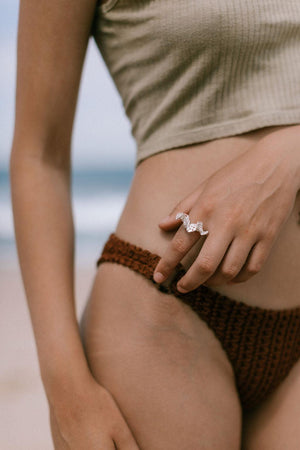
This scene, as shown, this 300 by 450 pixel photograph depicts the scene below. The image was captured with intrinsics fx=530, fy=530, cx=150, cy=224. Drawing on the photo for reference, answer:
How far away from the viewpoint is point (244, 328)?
0.77 m

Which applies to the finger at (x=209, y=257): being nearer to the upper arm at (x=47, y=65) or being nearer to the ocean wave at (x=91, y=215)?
the upper arm at (x=47, y=65)

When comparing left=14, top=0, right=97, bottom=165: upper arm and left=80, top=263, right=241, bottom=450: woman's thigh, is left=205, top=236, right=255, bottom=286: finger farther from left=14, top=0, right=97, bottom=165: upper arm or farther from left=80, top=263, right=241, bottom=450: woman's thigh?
left=14, top=0, right=97, bottom=165: upper arm

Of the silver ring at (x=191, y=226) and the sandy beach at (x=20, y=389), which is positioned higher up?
the silver ring at (x=191, y=226)


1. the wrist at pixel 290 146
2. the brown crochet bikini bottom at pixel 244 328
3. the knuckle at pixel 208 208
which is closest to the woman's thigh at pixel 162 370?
the brown crochet bikini bottom at pixel 244 328

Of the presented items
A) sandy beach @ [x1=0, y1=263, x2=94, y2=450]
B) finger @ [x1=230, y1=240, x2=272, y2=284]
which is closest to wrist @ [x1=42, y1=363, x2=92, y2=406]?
finger @ [x1=230, y1=240, x2=272, y2=284]

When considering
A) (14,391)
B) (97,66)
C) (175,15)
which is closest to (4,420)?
(14,391)

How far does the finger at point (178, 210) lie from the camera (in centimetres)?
72

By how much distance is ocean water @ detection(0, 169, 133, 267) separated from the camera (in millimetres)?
5646

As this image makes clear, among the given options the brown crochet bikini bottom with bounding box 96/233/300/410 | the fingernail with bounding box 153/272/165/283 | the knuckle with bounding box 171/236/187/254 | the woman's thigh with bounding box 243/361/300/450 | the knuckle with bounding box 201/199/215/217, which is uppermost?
the knuckle with bounding box 201/199/215/217

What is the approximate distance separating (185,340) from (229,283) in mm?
100

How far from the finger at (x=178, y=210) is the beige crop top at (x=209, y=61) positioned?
105 mm

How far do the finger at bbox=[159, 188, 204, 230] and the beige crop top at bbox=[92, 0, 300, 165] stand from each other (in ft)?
0.34

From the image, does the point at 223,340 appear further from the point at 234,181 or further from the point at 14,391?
the point at 14,391

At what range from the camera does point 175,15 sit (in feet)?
2.46
